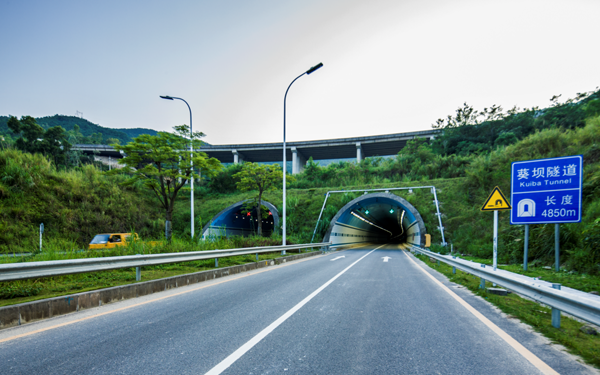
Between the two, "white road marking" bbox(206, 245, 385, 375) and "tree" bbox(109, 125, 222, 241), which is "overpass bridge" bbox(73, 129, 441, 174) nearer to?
"tree" bbox(109, 125, 222, 241)

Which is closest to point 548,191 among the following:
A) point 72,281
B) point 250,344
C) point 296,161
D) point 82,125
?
point 250,344

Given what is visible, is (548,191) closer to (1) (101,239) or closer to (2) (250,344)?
(2) (250,344)

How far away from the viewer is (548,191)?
847cm

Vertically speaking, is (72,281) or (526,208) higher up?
(526,208)

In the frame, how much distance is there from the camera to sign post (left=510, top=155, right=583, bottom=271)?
8094mm

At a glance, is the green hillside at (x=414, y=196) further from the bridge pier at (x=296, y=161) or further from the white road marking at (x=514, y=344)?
the bridge pier at (x=296, y=161)

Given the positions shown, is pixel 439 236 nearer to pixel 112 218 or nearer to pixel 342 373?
pixel 342 373

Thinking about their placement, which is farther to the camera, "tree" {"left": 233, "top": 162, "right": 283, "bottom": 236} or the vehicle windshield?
"tree" {"left": 233, "top": 162, "right": 283, "bottom": 236}

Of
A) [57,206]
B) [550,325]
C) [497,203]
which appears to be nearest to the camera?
[550,325]

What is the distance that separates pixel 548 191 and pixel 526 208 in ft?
2.32

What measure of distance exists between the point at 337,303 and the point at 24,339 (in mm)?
4747

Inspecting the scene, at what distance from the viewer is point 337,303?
5988 millimetres

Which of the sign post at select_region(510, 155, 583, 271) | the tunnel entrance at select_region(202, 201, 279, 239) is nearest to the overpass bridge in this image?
the tunnel entrance at select_region(202, 201, 279, 239)

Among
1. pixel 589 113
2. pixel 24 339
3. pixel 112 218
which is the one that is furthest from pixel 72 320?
pixel 589 113
